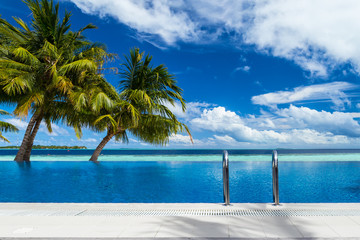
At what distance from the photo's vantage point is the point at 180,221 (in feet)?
10.5

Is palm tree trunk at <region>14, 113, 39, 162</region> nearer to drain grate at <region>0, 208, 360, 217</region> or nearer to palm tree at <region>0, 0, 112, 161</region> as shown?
palm tree at <region>0, 0, 112, 161</region>

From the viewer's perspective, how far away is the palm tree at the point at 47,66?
38.0 ft

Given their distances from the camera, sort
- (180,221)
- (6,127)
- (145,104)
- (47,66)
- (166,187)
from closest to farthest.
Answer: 1. (180,221)
2. (166,187)
3. (47,66)
4. (145,104)
5. (6,127)

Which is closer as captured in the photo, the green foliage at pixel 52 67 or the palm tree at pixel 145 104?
the green foliage at pixel 52 67

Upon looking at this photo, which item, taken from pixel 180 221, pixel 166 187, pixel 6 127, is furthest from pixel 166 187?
pixel 6 127

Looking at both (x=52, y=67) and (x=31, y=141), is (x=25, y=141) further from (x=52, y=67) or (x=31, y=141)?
(x=52, y=67)

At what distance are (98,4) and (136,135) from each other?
21.6 ft

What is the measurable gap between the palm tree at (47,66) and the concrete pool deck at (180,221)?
842 centimetres

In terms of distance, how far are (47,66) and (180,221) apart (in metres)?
11.6

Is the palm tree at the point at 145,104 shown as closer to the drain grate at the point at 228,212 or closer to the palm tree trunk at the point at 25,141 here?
the palm tree trunk at the point at 25,141

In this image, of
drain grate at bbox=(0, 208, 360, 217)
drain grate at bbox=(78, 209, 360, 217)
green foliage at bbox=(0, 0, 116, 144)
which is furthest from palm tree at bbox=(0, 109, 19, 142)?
drain grate at bbox=(78, 209, 360, 217)

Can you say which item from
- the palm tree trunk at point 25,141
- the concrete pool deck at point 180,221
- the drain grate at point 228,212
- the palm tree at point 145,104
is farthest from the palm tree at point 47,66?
the drain grate at point 228,212

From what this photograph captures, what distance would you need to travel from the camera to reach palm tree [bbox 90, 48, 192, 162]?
44.6 feet

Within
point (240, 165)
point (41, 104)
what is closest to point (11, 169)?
point (41, 104)
